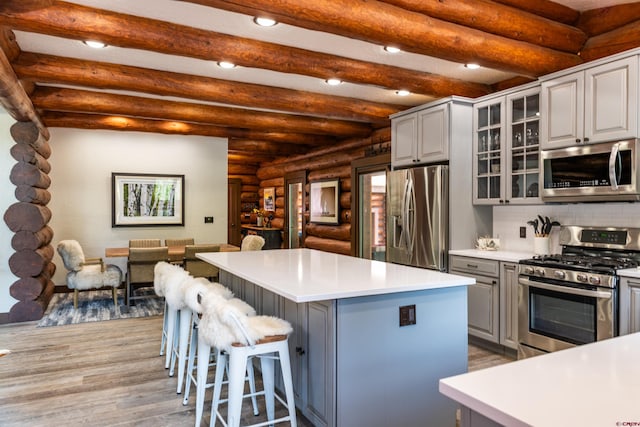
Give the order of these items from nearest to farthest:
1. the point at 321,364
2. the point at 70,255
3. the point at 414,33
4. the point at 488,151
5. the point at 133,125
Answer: the point at 321,364
the point at 414,33
the point at 488,151
the point at 70,255
the point at 133,125

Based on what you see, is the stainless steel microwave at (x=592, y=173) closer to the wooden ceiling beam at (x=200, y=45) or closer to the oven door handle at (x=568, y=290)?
the oven door handle at (x=568, y=290)

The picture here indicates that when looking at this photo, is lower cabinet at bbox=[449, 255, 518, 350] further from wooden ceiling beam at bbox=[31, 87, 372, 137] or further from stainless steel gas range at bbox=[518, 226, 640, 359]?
wooden ceiling beam at bbox=[31, 87, 372, 137]

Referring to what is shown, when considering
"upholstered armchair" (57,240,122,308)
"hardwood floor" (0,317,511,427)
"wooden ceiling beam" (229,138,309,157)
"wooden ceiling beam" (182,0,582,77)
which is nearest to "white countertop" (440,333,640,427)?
"hardwood floor" (0,317,511,427)

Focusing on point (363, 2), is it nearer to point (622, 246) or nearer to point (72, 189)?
point (622, 246)

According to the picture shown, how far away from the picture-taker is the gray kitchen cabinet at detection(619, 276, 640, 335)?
9.65 feet

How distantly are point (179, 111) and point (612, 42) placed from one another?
15.6ft

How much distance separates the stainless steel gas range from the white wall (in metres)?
5.47

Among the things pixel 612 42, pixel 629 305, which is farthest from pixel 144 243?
pixel 612 42

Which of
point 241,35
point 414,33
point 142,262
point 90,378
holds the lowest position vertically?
point 90,378

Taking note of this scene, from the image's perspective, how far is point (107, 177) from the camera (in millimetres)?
7008

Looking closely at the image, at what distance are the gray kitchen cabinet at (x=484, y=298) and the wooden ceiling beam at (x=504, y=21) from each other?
75.3 inches

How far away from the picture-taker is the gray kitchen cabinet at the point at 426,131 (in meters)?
4.55

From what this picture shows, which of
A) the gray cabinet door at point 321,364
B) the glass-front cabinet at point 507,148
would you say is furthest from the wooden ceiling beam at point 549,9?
the gray cabinet door at point 321,364

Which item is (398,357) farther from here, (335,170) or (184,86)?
(335,170)
